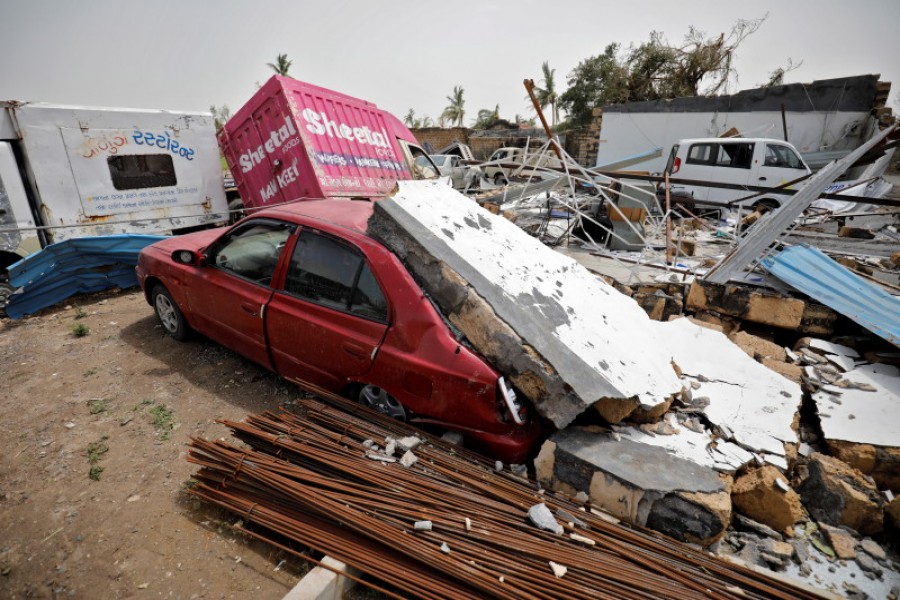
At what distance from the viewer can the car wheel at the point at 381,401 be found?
109 inches

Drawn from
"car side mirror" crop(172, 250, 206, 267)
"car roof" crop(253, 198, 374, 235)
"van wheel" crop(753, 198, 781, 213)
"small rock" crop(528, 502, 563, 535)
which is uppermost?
"car roof" crop(253, 198, 374, 235)

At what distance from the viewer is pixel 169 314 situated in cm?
426

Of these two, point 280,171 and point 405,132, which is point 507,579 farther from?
point 405,132

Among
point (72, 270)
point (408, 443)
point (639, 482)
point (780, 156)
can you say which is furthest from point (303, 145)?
point (780, 156)

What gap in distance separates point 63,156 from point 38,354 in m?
2.83

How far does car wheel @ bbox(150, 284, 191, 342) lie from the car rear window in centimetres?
181

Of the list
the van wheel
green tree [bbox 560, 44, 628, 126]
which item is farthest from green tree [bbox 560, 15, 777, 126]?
the van wheel

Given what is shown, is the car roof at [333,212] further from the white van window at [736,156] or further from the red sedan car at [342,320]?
the white van window at [736,156]

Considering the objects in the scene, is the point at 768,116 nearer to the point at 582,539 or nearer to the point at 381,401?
the point at 381,401

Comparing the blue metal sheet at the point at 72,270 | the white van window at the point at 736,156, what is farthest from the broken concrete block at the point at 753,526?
the white van window at the point at 736,156

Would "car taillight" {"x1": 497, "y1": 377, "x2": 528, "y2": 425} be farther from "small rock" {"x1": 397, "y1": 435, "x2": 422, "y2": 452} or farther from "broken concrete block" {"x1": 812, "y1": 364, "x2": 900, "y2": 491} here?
"broken concrete block" {"x1": 812, "y1": 364, "x2": 900, "y2": 491}

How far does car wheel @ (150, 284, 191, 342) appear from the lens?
4.13 m

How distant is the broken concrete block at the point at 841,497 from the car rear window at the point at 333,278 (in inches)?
105

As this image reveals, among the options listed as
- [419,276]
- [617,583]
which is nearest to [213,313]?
[419,276]
